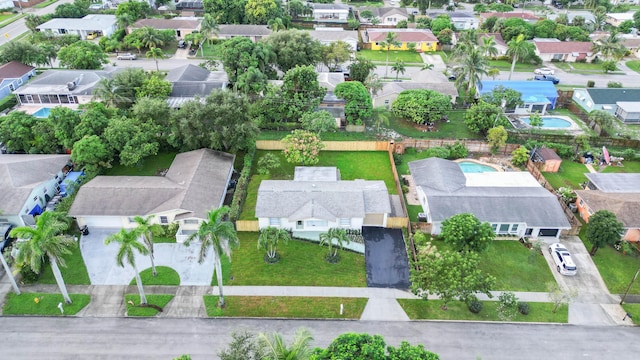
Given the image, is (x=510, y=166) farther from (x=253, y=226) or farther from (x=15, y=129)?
(x=15, y=129)

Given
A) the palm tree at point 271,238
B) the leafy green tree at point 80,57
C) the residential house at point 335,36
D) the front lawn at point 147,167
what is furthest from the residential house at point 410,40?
the palm tree at point 271,238

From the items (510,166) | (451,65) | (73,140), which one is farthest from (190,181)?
(451,65)

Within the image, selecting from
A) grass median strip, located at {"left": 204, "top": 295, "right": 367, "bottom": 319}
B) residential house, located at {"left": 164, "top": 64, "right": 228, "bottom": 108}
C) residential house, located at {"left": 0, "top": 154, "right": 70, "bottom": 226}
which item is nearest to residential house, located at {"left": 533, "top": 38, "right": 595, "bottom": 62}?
residential house, located at {"left": 164, "top": 64, "right": 228, "bottom": 108}

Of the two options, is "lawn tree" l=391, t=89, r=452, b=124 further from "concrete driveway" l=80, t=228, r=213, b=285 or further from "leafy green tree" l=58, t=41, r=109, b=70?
"leafy green tree" l=58, t=41, r=109, b=70

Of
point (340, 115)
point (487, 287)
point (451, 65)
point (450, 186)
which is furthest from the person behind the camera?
point (451, 65)

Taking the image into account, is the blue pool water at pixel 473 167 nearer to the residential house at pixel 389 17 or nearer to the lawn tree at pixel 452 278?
→ the lawn tree at pixel 452 278

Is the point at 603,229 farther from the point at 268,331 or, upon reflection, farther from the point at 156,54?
the point at 156,54
